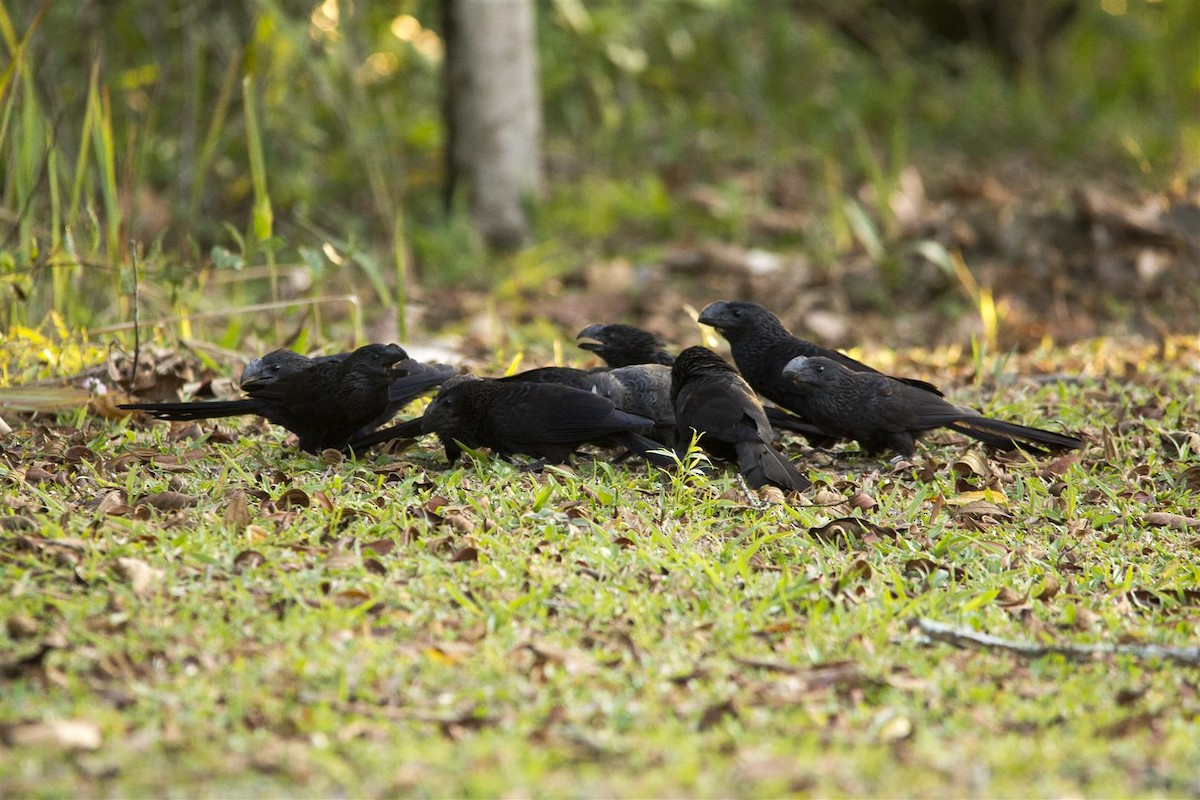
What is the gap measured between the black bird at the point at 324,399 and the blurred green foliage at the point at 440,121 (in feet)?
3.19

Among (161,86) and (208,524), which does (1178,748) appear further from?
(161,86)

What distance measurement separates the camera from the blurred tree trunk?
8.95 metres

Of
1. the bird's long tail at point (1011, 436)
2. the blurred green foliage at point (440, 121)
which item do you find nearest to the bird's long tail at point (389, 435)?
the blurred green foliage at point (440, 121)

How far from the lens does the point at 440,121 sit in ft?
33.4

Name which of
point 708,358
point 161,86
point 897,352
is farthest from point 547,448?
point 161,86

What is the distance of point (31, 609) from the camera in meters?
3.22

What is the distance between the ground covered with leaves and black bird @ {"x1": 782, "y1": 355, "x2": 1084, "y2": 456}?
0.40ft

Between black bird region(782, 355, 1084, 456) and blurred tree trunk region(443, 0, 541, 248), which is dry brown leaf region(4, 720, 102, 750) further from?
blurred tree trunk region(443, 0, 541, 248)

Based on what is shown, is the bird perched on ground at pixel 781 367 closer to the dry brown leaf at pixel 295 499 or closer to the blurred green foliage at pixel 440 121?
the blurred green foliage at pixel 440 121

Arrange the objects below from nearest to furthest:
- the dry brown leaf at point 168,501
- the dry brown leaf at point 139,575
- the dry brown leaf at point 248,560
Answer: the dry brown leaf at point 139,575, the dry brown leaf at point 248,560, the dry brown leaf at point 168,501

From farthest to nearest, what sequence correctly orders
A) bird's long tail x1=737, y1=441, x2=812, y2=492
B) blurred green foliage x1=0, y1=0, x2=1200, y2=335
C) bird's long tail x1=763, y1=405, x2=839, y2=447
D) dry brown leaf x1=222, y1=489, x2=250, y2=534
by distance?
blurred green foliage x1=0, y1=0, x2=1200, y2=335
bird's long tail x1=763, y1=405, x2=839, y2=447
bird's long tail x1=737, y1=441, x2=812, y2=492
dry brown leaf x1=222, y1=489, x2=250, y2=534

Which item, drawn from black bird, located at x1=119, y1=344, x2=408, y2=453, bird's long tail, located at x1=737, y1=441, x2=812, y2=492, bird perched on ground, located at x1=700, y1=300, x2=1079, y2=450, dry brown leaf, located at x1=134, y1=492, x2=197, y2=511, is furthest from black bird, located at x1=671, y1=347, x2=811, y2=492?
dry brown leaf, located at x1=134, y1=492, x2=197, y2=511

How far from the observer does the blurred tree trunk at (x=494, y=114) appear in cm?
895

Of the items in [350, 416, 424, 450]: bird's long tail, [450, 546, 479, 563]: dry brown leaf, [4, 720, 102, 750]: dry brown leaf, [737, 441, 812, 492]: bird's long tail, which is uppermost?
[350, 416, 424, 450]: bird's long tail
